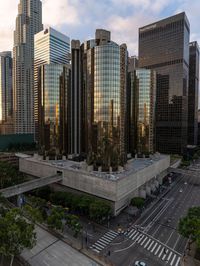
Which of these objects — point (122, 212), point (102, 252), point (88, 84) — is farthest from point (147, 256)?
point (88, 84)

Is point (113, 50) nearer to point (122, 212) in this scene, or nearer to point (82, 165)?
point (82, 165)

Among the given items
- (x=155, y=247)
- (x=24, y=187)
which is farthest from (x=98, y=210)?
(x=24, y=187)

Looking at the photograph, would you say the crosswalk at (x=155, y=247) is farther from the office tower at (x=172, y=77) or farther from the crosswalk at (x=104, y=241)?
the office tower at (x=172, y=77)

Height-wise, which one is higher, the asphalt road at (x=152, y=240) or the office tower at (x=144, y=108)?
the office tower at (x=144, y=108)

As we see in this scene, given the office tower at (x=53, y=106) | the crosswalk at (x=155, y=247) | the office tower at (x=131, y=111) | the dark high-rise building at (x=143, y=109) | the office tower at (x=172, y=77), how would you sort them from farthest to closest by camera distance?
the office tower at (x=172, y=77) < the office tower at (x=131, y=111) < the dark high-rise building at (x=143, y=109) < the office tower at (x=53, y=106) < the crosswalk at (x=155, y=247)

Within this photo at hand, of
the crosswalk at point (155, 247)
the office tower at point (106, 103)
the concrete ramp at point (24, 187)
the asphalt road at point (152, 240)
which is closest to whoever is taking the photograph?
the crosswalk at point (155, 247)

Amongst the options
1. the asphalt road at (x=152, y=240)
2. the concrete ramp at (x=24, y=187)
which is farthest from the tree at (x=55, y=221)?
the concrete ramp at (x=24, y=187)

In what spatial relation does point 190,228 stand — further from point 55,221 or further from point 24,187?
point 24,187
